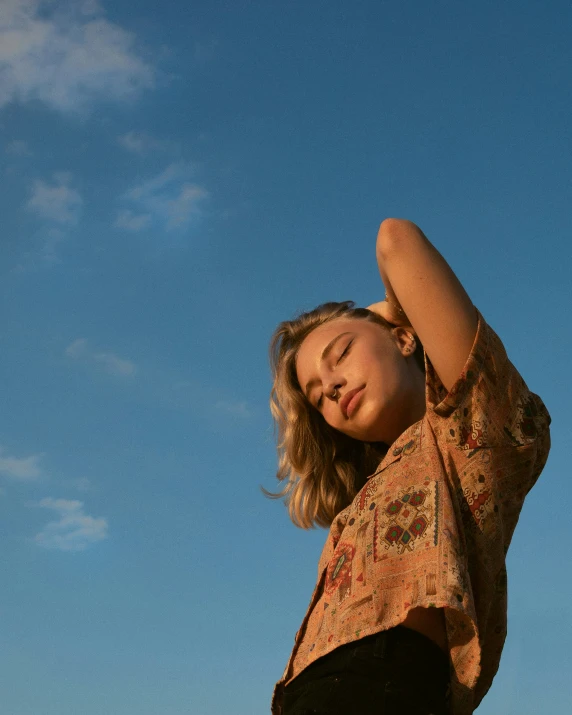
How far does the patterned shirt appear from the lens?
256 cm

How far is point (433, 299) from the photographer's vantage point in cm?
279

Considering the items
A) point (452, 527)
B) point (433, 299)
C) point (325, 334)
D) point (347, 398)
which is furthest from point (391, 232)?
point (452, 527)

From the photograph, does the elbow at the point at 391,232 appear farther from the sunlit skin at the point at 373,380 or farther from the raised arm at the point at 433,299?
the sunlit skin at the point at 373,380

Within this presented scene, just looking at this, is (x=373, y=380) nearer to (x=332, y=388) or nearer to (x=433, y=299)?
(x=332, y=388)

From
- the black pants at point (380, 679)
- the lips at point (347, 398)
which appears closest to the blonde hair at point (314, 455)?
the lips at point (347, 398)

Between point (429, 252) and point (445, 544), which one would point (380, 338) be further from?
point (445, 544)

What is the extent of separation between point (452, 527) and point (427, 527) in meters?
0.08

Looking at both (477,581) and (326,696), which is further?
(477,581)

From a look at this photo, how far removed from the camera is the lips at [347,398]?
11.1 feet

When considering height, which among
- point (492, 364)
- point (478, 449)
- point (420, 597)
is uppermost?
point (492, 364)

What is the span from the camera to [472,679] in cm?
253

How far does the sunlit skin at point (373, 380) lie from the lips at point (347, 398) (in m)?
0.01

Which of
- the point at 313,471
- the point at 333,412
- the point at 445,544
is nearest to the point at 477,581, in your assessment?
the point at 445,544

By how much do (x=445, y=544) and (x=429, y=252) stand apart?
0.98 meters
